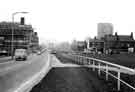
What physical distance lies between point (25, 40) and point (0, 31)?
47.6 ft

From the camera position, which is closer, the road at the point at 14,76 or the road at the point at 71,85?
the road at the point at 71,85

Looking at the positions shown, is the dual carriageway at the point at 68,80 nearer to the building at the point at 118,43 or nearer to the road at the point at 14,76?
the road at the point at 14,76

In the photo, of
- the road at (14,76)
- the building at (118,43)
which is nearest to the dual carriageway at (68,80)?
the road at (14,76)

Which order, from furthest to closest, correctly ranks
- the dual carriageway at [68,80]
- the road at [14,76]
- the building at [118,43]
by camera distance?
the building at [118,43] → the road at [14,76] → the dual carriageway at [68,80]

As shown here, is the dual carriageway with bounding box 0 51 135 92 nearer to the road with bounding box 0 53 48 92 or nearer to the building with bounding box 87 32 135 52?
the road with bounding box 0 53 48 92

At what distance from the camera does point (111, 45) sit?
127 m

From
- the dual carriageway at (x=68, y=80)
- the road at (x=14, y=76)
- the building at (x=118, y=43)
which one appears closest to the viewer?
the dual carriageway at (x=68, y=80)

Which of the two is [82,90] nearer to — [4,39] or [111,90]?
[111,90]

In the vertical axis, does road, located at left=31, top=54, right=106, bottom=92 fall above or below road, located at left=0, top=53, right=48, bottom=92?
above

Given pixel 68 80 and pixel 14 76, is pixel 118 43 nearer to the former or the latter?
pixel 14 76

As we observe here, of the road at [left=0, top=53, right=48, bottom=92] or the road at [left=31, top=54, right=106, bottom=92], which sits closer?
the road at [left=31, top=54, right=106, bottom=92]

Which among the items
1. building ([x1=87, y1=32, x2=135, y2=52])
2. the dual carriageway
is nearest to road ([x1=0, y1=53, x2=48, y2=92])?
the dual carriageway

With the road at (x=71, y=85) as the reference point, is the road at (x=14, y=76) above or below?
below

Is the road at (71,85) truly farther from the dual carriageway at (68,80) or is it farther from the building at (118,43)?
the building at (118,43)
